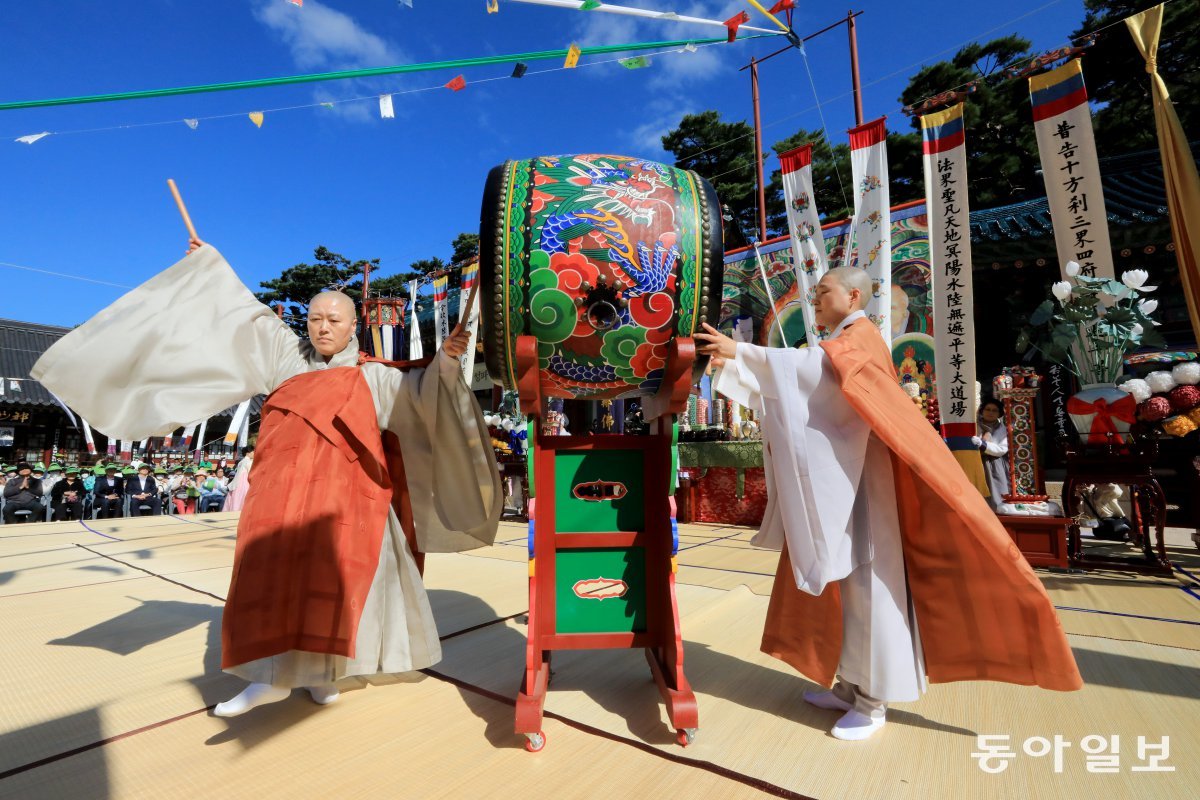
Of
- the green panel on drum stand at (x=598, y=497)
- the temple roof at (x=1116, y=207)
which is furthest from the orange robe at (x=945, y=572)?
the temple roof at (x=1116, y=207)

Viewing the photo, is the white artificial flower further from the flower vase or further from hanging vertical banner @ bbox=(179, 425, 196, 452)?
hanging vertical banner @ bbox=(179, 425, 196, 452)

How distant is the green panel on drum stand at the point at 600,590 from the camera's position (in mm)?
1919

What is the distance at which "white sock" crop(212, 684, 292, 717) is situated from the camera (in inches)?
71.7

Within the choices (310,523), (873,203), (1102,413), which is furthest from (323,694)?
(873,203)

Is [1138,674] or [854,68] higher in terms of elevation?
[854,68]

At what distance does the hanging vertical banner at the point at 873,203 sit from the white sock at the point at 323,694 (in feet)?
19.0

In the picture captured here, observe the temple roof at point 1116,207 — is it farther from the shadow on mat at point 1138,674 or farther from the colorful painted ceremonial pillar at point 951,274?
the shadow on mat at point 1138,674

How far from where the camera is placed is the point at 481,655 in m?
2.40

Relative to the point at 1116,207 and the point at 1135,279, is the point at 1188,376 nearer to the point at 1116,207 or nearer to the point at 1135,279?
the point at 1135,279

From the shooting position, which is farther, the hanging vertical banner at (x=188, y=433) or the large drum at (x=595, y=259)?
the hanging vertical banner at (x=188, y=433)

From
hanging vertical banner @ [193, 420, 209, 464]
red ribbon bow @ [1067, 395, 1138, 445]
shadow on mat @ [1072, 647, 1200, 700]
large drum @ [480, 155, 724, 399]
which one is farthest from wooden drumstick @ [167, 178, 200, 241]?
hanging vertical banner @ [193, 420, 209, 464]

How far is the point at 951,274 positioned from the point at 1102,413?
1966 mm

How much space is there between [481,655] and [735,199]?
13.2 meters

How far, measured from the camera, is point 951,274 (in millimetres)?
5523
